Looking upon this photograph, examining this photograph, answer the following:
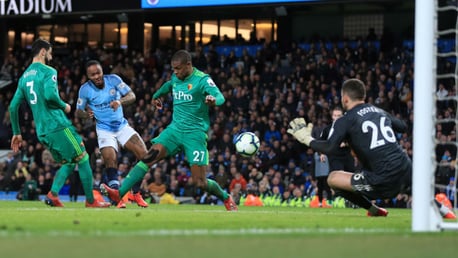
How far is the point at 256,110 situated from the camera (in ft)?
95.6

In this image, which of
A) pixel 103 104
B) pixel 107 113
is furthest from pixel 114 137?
pixel 103 104

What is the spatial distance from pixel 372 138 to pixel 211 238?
12.5 feet

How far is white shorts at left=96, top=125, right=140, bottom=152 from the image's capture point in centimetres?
1605

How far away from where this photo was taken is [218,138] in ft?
94.6

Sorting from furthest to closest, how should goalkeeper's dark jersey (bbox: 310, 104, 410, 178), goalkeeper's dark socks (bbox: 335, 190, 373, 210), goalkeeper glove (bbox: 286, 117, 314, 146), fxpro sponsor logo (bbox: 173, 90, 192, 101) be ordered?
fxpro sponsor logo (bbox: 173, 90, 192, 101)
goalkeeper's dark socks (bbox: 335, 190, 373, 210)
goalkeeper's dark jersey (bbox: 310, 104, 410, 178)
goalkeeper glove (bbox: 286, 117, 314, 146)

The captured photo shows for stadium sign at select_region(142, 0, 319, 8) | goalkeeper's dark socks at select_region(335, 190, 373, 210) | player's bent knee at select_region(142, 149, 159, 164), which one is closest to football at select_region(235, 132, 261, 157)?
player's bent knee at select_region(142, 149, 159, 164)

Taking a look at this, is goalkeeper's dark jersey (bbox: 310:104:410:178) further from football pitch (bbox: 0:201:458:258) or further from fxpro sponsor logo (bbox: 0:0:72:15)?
fxpro sponsor logo (bbox: 0:0:72:15)

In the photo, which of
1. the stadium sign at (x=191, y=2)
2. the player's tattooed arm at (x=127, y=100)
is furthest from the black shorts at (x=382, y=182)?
the stadium sign at (x=191, y=2)

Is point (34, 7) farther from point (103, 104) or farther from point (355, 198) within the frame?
point (355, 198)

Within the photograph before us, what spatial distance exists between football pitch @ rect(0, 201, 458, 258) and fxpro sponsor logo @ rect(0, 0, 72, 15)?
21120 millimetres

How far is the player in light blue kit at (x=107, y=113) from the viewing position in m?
15.9

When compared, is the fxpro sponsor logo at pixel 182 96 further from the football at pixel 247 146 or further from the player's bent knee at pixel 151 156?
the football at pixel 247 146

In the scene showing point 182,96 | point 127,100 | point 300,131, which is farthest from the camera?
point 127,100

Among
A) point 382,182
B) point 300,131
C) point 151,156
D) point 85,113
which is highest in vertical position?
point 85,113
